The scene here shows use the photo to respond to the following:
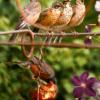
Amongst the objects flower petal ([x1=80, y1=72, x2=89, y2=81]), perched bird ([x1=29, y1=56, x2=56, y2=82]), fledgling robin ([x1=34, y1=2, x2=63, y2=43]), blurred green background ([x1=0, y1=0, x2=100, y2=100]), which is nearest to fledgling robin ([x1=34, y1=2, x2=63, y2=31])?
fledgling robin ([x1=34, y1=2, x2=63, y2=43])

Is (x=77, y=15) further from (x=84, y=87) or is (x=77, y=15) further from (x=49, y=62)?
(x=49, y=62)

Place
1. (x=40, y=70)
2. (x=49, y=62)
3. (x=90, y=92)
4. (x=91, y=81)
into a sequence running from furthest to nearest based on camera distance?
(x=49, y=62), (x=91, y=81), (x=90, y=92), (x=40, y=70)

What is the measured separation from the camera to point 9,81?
4.77 meters

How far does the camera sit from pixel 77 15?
11.1 feet

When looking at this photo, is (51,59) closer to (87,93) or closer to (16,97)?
(16,97)

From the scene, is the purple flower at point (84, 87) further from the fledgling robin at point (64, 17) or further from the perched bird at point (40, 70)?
the fledgling robin at point (64, 17)

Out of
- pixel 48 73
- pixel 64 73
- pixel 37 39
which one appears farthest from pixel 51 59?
pixel 48 73

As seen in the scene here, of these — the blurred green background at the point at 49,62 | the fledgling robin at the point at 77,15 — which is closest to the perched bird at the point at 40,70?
the fledgling robin at the point at 77,15

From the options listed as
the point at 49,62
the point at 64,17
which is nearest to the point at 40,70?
the point at 64,17

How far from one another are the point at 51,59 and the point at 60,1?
1.67m

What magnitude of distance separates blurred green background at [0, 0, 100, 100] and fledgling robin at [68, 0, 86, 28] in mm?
1214

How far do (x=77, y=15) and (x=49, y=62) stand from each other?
1780 millimetres

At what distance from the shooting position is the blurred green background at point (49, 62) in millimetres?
4742

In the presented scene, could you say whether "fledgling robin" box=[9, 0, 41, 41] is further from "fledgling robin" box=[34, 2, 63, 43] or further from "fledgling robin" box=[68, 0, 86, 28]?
"fledgling robin" box=[68, 0, 86, 28]
